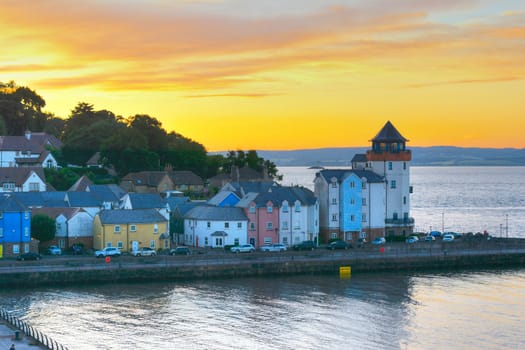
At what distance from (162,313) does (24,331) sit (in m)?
11.7

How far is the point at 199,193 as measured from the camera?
9938 centimetres

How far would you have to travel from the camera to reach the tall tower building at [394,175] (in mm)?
79125

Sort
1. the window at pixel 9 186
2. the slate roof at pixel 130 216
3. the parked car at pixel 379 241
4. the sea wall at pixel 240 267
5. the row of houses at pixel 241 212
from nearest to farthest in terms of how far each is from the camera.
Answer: the sea wall at pixel 240 267, the slate roof at pixel 130 216, the row of houses at pixel 241 212, the parked car at pixel 379 241, the window at pixel 9 186

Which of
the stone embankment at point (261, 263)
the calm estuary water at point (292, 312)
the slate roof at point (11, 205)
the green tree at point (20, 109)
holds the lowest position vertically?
the calm estuary water at point (292, 312)

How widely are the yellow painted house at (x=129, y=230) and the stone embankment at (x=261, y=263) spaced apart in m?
3.66

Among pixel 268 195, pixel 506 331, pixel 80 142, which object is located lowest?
pixel 506 331

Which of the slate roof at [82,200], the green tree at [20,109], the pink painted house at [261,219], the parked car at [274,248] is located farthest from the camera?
the green tree at [20,109]

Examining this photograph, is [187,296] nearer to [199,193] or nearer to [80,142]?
[199,193]

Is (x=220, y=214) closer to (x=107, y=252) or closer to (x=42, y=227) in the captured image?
(x=107, y=252)

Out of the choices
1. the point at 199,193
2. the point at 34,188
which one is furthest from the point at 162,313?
the point at 199,193

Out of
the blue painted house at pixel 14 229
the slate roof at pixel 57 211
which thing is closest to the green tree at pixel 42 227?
the blue painted house at pixel 14 229

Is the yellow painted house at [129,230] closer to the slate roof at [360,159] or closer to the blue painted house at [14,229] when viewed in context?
the blue painted house at [14,229]

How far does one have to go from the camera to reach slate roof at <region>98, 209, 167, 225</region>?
223ft

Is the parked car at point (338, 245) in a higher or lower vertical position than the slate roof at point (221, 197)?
lower
